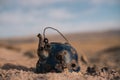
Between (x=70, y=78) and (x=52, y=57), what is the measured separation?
118cm

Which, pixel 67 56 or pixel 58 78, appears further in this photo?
pixel 67 56

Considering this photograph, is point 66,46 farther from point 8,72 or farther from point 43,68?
point 8,72

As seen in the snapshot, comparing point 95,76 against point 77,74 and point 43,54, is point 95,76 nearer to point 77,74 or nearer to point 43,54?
point 77,74

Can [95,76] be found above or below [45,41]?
below

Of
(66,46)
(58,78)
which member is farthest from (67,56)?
(58,78)

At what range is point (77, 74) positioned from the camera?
13.8 meters

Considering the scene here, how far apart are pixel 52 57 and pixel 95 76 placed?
54.8 inches

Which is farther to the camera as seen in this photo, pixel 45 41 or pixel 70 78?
pixel 45 41

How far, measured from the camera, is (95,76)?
539 inches

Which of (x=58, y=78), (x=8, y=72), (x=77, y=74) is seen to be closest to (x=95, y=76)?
(x=77, y=74)

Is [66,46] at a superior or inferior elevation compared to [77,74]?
superior

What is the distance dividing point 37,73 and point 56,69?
65 cm

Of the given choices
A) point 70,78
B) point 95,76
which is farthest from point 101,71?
point 70,78

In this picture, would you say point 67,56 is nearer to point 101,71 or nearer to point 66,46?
point 66,46
